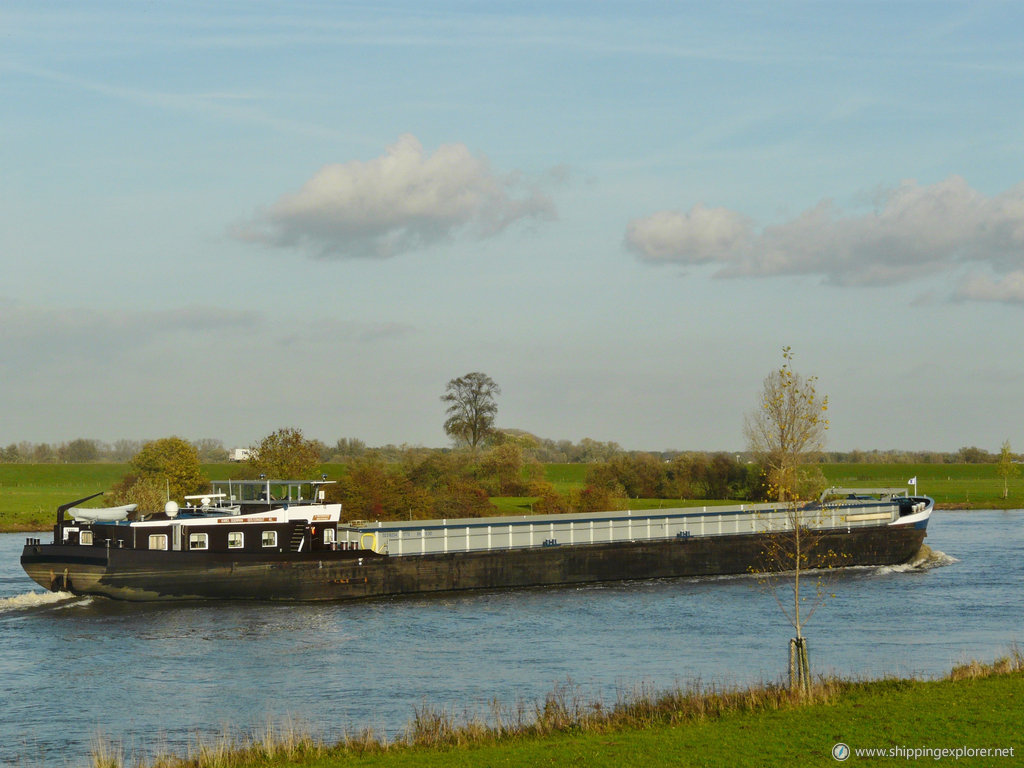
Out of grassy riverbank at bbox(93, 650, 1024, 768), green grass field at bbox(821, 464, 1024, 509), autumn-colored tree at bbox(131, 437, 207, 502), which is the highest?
autumn-colored tree at bbox(131, 437, 207, 502)

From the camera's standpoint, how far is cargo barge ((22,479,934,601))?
44.5m

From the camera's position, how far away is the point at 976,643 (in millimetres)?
33750

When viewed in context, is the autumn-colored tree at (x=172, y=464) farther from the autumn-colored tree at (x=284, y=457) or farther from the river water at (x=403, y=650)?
the river water at (x=403, y=650)

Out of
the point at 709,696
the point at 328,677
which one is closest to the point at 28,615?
the point at 328,677

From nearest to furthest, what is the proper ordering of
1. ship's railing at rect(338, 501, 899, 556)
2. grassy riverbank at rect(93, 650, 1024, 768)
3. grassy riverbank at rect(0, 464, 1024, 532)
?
grassy riverbank at rect(93, 650, 1024, 768), ship's railing at rect(338, 501, 899, 556), grassy riverbank at rect(0, 464, 1024, 532)

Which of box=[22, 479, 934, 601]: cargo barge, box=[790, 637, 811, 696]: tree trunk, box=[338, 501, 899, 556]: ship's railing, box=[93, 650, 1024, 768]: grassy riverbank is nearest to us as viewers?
box=[93, 650, 1024, 768]: grassy riverbank

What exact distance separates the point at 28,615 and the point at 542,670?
74.4 feet

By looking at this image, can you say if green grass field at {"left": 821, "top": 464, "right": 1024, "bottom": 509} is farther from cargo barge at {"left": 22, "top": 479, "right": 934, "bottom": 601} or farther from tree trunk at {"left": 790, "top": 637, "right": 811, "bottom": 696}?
tree trunk at {"left": 790, "top": 637, "right": 811, "bottom": 696}

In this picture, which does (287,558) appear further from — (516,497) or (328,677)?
(516,497)

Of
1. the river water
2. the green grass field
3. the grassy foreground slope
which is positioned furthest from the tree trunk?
the green grass field

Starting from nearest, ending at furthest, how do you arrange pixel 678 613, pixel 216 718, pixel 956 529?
pixel 216 718 → pixel 678 613 → pixel 956 529

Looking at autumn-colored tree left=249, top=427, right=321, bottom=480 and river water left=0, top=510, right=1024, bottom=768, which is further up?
autumn-colored tree left=249, top=427, right=321, bottom=480

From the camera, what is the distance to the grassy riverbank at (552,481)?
94.5 m

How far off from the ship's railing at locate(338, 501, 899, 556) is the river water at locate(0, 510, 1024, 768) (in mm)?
4329
